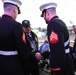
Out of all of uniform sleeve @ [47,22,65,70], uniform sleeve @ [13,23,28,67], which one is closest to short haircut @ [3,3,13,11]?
uniform sleeve @ [13,23,28,67]

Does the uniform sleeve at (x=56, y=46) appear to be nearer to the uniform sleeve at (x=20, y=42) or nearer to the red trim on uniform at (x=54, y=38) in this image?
the red trim on uniform at (x=54, y=38)

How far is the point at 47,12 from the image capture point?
2338mm

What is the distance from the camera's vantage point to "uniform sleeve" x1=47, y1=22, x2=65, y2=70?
2.14 metres

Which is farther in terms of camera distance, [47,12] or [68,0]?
[68,0]

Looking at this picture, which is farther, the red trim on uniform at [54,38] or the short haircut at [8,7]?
the short haircut at [8,7]

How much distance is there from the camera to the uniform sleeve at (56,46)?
2.14 meters

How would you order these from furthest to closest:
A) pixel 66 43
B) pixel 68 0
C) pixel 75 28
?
1. pixel 68 0
2. pixel 75 28
3. pixel 66 43

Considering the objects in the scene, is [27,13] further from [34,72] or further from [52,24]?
[52,24]

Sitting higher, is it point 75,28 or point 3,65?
point 75,28

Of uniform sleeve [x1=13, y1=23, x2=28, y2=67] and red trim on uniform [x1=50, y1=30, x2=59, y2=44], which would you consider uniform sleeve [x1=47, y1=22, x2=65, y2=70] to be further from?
uniform sleeve [x1=13, y1=23, x2=28, y2=67]

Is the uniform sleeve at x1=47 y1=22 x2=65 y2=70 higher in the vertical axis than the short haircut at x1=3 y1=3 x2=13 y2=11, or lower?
lower

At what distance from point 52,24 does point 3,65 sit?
68 cm

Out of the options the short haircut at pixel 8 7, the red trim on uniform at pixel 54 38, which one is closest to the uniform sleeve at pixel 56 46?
the red trim on uniform at pixel 54 38

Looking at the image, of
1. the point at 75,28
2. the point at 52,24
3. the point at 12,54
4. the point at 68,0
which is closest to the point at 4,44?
the point at 12,54
